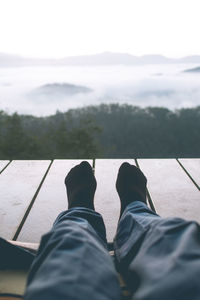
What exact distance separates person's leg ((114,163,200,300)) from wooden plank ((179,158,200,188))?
868 millimetres

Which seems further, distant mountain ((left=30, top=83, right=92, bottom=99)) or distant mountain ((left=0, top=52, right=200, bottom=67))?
distant mountain ((left=0, top=52, right=200, bottom=67))

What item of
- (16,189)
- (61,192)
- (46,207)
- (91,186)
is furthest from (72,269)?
(16,189)

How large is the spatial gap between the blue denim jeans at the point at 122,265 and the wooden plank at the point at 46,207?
50cm

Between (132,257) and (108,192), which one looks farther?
(108,192)

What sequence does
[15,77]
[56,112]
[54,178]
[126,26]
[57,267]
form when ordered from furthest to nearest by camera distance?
[15,77], [56,112], [126,26], [54,178], [57,267]

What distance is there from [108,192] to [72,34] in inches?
87.8

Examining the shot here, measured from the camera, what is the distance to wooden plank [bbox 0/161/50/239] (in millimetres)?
1278

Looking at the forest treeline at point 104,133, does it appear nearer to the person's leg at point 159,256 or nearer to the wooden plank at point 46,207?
the wooden plank at point 46,207

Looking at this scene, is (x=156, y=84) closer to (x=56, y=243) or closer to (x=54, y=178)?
(x=54, y=178)

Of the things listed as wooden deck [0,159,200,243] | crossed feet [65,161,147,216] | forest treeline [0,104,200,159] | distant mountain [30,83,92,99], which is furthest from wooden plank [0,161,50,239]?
distant mountain [30,83,92,99]

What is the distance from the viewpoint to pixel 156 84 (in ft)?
17.0

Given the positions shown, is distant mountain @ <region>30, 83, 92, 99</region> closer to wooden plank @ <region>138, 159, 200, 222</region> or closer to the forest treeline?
the forest treeline

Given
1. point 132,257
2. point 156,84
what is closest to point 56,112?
point 156,84

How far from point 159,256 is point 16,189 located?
1130 mm
